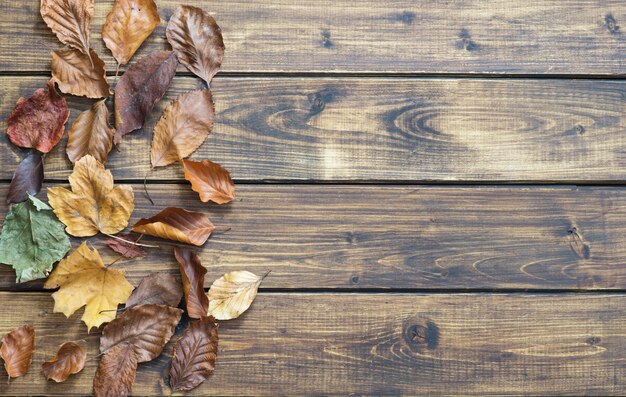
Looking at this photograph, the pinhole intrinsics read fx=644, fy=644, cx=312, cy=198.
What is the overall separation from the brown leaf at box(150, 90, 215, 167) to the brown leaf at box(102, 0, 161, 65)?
11cm

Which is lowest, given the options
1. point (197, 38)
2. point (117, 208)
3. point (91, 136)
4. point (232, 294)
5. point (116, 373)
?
point (116, 373)

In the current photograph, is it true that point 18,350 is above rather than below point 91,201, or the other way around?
below

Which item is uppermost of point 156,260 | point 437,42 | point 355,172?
point 437,42

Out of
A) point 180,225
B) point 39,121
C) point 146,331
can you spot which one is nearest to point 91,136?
point 39,121

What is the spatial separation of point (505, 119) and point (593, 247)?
0.23 meters

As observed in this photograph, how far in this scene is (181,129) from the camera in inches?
37.3

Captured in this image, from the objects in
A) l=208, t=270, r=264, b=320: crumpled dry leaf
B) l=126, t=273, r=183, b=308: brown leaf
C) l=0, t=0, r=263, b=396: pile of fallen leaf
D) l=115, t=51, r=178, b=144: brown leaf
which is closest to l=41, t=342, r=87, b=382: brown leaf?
l=0, t=0, r=263, b=396: pile of fallen leaf

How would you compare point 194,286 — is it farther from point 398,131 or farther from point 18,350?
point 398,131

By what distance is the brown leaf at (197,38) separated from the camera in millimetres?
955

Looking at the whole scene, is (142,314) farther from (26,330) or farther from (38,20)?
(38,20)

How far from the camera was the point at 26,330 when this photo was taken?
0.93 m

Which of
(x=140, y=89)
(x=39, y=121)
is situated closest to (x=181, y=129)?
(x=140, y=89)

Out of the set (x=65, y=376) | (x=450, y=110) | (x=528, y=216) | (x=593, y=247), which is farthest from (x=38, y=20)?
(x=593, y=247)

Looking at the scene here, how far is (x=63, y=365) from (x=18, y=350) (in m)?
0.07
